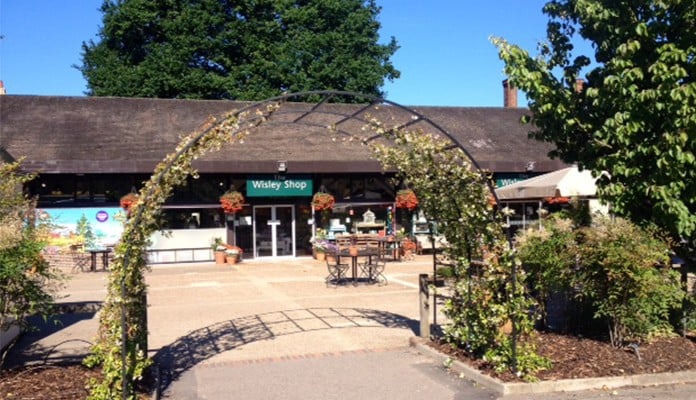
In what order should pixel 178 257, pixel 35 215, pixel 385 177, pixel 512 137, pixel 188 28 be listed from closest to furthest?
pixel 35 215 → pixel 178 257 → pixel 385 177 → pixel 512 137 → pixel 188 28

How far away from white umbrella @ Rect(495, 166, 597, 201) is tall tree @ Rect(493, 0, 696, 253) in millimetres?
3621

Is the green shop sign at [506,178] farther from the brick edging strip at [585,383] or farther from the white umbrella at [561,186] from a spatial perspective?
the brick edging strip at [585,383]

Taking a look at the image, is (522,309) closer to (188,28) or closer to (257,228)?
(257,228)

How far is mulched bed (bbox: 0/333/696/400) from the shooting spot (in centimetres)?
635

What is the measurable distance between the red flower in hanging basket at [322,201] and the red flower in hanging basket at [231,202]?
97.4 inches

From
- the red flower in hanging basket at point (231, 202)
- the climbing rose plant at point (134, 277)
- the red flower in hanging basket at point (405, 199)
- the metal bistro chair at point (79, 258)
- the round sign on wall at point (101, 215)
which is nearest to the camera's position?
the climbing rose plant at point (134, 277)

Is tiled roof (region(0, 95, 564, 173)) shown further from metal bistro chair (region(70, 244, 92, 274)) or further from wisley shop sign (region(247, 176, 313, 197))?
metal bistro chair (region(70, 244, 92, 274))

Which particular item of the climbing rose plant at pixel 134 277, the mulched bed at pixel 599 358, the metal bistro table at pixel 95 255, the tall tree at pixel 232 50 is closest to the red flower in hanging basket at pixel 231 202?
the metal bistro table at pixel 95 255

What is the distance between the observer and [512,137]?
27.3 metres

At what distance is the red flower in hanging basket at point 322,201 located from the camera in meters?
22.0

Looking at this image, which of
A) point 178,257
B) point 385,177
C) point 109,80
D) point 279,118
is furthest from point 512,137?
point 109,80

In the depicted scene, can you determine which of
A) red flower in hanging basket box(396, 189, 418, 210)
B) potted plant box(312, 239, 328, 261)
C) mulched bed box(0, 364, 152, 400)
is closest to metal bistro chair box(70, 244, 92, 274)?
potted plant box(312, 239, 328, 261)

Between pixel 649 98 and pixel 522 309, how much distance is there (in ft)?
8.89

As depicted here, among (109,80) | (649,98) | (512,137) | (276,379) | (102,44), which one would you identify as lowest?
(276,379)
